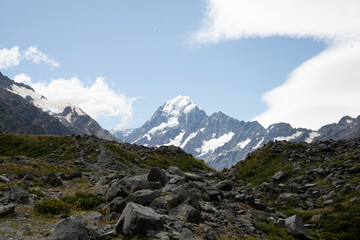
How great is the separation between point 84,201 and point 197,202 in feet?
30.0

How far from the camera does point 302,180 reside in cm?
3672

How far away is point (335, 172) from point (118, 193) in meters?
29.7

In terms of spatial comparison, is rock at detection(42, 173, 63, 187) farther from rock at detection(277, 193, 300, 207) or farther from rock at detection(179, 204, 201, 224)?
rock at detection(277, 193, 300, 207)

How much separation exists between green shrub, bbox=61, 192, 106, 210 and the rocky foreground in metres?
0.08

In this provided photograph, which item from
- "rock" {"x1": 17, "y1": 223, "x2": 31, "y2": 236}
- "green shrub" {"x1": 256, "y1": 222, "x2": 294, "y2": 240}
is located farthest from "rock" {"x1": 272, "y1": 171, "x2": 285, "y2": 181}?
"rock" {"x1": 17, "y1": 223, "x2": 31, "y2": 236}

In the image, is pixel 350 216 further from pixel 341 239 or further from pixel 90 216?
pixel 90 216

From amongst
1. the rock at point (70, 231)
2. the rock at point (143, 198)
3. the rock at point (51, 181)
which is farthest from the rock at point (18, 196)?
the rock at point (51, 181)

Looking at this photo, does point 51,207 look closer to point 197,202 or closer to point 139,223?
point 139,223

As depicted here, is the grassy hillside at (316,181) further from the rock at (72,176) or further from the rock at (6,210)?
the rock at (72,176)

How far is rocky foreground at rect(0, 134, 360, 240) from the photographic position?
13.8m

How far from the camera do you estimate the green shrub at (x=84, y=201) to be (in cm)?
2030

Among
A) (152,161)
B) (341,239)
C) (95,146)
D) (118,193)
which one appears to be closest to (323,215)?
(341,239)

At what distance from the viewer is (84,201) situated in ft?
67.5

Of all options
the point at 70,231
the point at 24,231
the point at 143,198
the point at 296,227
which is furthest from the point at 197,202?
the point at 24,231
